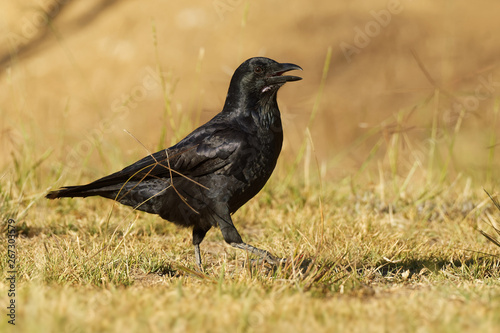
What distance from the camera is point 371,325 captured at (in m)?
2.04

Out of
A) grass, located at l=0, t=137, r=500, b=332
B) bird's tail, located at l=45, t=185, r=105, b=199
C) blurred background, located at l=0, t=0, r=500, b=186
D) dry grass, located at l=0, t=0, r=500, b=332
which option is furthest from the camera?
blurred background, located at l=0, t=0, r=500, b=186

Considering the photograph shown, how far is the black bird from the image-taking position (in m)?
3.21

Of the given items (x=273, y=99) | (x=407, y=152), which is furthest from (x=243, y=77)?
(x=407, y=152)

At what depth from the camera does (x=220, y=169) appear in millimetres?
3250

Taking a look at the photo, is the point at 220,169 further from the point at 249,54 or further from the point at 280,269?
the point at 249,54

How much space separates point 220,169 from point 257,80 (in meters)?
0.65

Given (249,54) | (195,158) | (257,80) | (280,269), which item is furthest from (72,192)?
(249,54)

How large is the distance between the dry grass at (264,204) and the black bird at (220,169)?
24cm

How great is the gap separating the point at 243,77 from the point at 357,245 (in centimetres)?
126

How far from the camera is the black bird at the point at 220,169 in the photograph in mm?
3205

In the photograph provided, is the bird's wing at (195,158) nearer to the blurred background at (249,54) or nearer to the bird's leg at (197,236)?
the bird's leg at (197,236)

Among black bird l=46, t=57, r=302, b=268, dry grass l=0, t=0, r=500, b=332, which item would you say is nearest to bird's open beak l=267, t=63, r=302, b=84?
black bird l=46, t=57, r=302, b=268

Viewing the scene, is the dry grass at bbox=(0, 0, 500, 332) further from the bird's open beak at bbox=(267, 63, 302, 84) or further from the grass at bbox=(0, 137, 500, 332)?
the bird's open beak at bbox=(267, 63, 302, 84)

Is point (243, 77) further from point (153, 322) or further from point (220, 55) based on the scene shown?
point (220, 55)
